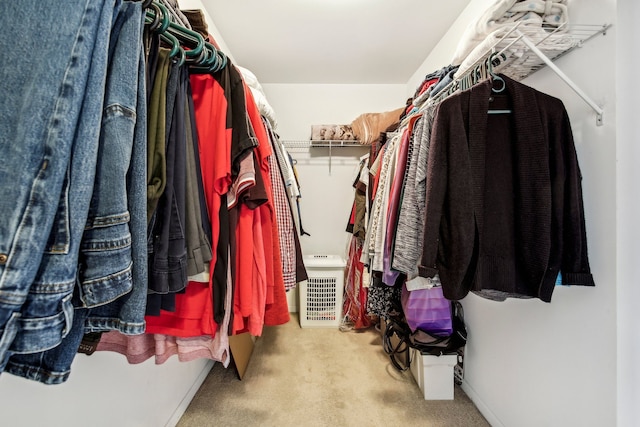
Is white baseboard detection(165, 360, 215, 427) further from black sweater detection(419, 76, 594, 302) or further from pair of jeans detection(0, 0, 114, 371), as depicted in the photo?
black sweater detection(419, 76, 594, 302)

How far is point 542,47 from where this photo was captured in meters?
0.85

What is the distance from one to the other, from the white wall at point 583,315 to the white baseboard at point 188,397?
5.30ft

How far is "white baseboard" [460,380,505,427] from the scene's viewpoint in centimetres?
122

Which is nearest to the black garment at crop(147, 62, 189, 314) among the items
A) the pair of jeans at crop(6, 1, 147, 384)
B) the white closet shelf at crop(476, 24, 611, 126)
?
the pair of jeans at crop(6, 1, 147, 384)

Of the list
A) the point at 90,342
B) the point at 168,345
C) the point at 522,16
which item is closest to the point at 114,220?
the point at 90,342

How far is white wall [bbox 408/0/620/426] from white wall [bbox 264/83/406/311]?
1.58m

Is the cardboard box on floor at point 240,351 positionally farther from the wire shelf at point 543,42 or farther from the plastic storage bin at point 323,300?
the wire shelf at point 543,42

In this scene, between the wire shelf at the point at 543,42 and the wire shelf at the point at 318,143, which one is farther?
the wire shelf at the point at 318,143

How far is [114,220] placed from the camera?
1.26 ft

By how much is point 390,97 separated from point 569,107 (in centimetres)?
182

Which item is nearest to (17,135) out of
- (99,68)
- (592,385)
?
(99,68)

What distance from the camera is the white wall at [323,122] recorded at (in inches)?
97.6

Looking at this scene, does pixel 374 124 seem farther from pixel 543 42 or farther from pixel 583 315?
pixel 583 315

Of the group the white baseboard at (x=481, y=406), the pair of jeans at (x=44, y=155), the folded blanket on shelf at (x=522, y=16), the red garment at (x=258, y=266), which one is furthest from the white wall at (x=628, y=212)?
the pair of jeans at (x=44, y=155)
